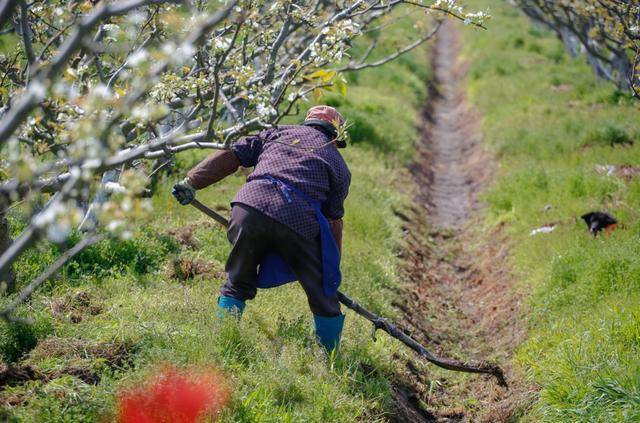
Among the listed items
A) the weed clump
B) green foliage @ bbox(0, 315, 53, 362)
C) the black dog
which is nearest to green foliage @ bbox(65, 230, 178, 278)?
green foliage @ bbox(0, 315, 53, 362)

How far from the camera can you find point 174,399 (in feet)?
13.2

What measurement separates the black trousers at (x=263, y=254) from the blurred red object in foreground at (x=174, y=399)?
98 centimetres

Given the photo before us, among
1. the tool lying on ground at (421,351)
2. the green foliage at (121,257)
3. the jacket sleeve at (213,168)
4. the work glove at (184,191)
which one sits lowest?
the tool lying on ground at (421,351)

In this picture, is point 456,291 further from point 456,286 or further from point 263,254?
point 263,254

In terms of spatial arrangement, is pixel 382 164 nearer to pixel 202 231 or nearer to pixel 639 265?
pixel 202 231

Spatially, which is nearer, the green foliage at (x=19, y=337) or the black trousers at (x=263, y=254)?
the green foliage at (x=19, y=337)

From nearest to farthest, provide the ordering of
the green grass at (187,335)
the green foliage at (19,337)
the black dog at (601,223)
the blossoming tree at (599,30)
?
the green grass at (187,335) < the green foliage at (19,337) < the black dog at (601,223) < the blossoming tree at (599,30)

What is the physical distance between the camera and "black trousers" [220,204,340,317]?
16.3 ft

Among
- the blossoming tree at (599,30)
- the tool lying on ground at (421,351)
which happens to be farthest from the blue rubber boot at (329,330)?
the blossoming tree at (599,30)

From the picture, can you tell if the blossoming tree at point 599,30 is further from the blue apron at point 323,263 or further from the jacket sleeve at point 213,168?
the jacket sleeve at point 213,168

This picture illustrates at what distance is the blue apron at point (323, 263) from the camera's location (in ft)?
16.5

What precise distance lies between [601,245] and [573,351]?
2.14 meters

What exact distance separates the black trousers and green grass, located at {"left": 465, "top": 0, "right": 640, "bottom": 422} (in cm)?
170

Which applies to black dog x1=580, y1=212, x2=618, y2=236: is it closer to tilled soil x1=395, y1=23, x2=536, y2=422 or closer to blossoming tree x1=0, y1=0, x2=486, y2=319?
tilled soil x1=395, y1=23, x2=536, y2=422
